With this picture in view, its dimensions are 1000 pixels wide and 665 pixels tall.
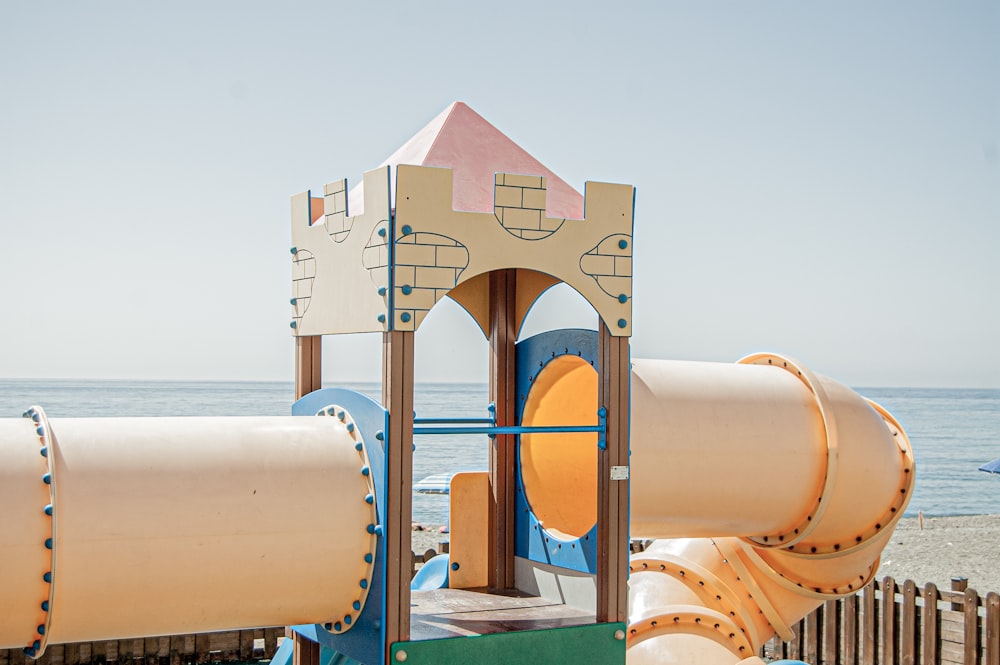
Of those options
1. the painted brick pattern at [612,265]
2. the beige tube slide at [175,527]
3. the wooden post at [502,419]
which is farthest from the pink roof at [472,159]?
the beige tube slide at [175,527]

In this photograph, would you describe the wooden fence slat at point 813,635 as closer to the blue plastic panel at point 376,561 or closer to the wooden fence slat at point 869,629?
the wooden fence slat at point 869,629

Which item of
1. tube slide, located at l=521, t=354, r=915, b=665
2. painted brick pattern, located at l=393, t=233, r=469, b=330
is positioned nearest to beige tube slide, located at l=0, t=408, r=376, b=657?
painted brick pattern, located at l=393, t=233, r=469, b=330

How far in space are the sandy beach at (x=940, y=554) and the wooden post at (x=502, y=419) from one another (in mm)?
10598

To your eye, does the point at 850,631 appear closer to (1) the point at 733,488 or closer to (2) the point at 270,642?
(1) the point at 733,488

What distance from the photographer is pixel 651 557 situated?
25.6ft

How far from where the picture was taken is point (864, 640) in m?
10.2

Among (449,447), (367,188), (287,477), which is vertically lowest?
(449,447)

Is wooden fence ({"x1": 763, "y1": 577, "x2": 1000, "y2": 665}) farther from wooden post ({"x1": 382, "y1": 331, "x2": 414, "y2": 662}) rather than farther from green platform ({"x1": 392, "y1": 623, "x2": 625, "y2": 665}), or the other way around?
wooden post ({"x1": 382, "y1": 331, "x2": 414, "y2": 662})

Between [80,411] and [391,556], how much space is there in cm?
5637

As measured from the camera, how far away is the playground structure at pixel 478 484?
5082 millimetres

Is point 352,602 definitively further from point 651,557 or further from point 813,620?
point 813,620

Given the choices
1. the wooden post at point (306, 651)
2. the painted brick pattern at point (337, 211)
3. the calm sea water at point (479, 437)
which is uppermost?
the painted brick pattern at point (337, 211)

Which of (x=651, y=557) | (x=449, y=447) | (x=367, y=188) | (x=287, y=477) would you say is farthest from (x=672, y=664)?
(x=449, y=447)

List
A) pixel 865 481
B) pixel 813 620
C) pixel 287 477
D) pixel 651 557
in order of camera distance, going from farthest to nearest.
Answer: pixel 813 620, pixel 651 557, pixel 865 481, pixel 287 477
